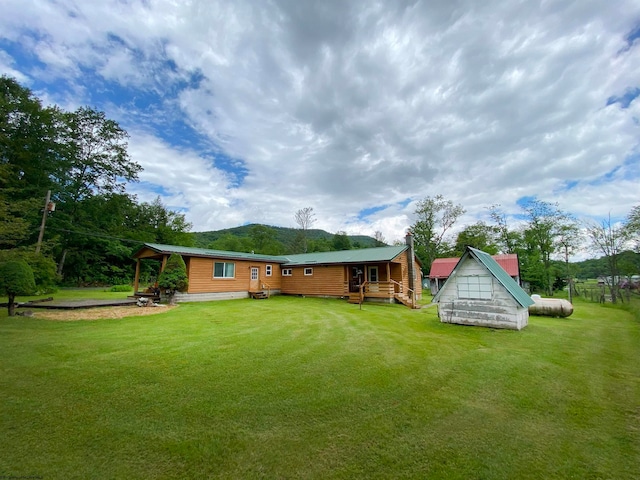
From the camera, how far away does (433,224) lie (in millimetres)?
37312

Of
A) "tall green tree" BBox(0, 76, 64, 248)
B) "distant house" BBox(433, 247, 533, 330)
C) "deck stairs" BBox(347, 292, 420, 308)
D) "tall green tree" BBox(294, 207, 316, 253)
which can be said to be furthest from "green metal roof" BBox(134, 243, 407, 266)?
"tall green tree" BBox(294, 207, 316, 253)

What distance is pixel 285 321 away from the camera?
973 centimetres

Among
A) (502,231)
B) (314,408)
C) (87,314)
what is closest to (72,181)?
(87,314)

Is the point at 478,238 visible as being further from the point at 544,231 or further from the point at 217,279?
the point at 217,279

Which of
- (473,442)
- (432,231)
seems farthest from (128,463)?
(432,231)

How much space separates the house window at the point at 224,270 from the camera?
56.2 ft

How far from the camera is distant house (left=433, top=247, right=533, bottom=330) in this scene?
8477 millimetres

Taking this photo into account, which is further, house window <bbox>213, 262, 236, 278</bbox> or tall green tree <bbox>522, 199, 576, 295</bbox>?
tall green tree <bbox>522, 199, 576, 295</bbox>

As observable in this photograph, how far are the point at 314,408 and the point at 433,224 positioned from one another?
3773 cm

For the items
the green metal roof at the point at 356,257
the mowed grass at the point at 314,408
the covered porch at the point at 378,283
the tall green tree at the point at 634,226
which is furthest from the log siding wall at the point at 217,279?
the tall green tree at the point at 634,226

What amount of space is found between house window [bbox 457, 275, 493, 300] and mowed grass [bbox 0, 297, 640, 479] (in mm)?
2266

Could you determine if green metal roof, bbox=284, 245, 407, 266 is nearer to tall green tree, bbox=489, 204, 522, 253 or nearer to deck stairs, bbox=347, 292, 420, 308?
deck stairs, bbox=347, 292, 420, 308

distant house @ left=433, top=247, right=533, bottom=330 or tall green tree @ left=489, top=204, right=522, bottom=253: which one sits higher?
tall green tree @ left=489, top=204, right=522, bottom=253

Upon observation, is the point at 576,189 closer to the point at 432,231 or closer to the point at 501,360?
the point at 432,231
